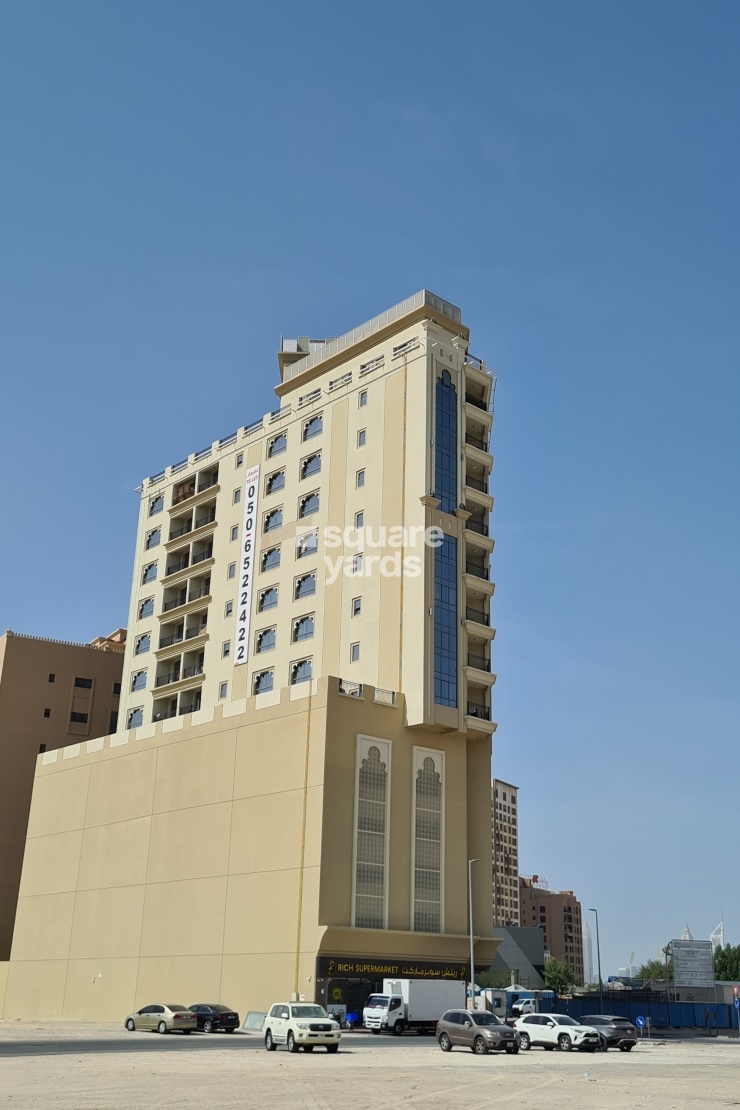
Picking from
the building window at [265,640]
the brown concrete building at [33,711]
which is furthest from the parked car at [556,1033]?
the brown concrete building at [33,711]

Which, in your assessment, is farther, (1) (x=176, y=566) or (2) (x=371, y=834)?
(1) (x=176, y=566)

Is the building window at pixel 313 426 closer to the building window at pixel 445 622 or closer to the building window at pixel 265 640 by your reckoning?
→ the building window at pixel 445 622

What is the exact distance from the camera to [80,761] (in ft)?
267

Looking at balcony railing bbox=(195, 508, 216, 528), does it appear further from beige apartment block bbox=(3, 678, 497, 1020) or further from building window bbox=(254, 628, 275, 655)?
beige apartment block bbox=(3, 678, 497, 1020)

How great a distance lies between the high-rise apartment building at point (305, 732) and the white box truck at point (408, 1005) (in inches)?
186

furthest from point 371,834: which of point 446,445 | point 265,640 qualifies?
point 446,445

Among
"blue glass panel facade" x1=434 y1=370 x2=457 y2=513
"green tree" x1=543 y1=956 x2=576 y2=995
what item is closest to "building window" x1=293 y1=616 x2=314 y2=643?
"blue glass panel facade" x1=434 y1=370 x2=457 y2=513

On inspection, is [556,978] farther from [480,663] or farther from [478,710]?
[478,710]

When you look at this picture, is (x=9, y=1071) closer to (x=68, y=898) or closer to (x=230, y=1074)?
(x=230, y=1074)

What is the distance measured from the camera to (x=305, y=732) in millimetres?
62188

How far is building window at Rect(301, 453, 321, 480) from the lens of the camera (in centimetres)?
7775

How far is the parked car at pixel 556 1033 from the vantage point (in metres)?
44.9

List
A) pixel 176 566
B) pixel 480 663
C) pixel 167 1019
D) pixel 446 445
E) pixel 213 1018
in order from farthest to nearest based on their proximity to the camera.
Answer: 1. pixel 176 566
2. pixel 446 445
3. pixel 480 663
4. pixel 213 1018
5. pixel 167 1019

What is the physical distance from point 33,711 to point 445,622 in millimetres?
44704
